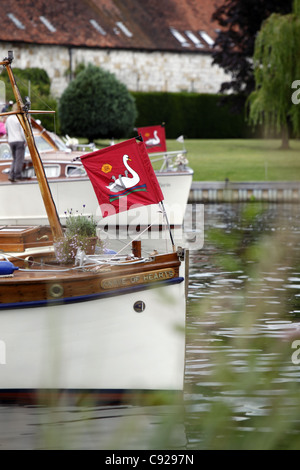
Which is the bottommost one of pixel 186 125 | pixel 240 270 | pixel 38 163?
pixel 186 125

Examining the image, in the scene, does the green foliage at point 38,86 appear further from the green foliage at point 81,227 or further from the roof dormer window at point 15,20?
the green foliage at point 81,227

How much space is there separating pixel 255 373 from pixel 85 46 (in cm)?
5732

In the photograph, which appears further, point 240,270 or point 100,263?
point 100,263

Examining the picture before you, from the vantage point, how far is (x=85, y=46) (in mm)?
58344

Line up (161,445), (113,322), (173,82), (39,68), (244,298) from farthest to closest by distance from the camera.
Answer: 1. (173,82)
2. (39,68)
3. (113,322)
4. (244,298)
5. (161,445)

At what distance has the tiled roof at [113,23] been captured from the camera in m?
56.6

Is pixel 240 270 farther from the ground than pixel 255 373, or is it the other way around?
pixel 240 270

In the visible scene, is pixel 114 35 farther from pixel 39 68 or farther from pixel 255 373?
pixel 255 373

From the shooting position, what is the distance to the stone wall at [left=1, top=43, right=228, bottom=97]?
5706 centimetres

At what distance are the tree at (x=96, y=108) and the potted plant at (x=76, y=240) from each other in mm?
36951

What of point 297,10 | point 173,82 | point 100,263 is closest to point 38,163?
point 100,263

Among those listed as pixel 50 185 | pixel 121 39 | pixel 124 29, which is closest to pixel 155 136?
pixel 50 185

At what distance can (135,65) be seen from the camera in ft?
203

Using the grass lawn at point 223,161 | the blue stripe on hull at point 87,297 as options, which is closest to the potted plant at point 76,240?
the blue stripe on hull at point 87,297
